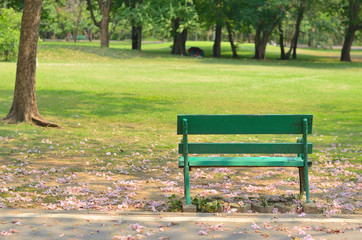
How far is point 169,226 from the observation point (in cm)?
525

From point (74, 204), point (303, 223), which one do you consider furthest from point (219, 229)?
point (74, 204)

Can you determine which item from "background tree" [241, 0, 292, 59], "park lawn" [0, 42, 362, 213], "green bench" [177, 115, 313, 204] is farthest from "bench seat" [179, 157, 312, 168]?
"background tree" [241, 0, 292, 59]

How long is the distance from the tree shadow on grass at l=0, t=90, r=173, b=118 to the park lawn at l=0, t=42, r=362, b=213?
0.03m

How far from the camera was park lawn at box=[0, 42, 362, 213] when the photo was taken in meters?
7.02

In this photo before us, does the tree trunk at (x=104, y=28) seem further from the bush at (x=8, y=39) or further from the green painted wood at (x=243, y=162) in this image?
the green painted wood at (x=243, y=162)

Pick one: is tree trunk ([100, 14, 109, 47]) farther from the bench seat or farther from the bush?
the bench seat

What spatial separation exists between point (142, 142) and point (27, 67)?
309 centimetres

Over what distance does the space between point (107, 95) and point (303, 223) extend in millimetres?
17223

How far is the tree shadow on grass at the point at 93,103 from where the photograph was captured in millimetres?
17312

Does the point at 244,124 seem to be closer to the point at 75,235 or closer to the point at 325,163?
the point at 75,235

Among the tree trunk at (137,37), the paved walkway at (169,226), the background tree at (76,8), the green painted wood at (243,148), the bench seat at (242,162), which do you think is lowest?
the paved walkway at (169,226)

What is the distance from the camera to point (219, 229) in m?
5.20

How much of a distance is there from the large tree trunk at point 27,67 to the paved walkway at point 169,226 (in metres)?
7.36

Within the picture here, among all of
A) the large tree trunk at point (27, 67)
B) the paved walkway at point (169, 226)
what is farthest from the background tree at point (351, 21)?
the paved walkway at point (169, 226)
